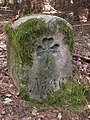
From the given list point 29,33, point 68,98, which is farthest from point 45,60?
point 68,98

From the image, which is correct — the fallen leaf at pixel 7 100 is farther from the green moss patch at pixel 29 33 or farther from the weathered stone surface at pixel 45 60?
the green moss patch at pixel 29 33

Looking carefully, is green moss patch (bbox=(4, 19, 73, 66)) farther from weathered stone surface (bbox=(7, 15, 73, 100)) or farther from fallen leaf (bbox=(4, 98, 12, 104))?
fallen leaf (bbox=(4, 98, 12, 104))

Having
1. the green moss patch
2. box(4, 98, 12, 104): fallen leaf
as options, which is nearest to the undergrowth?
box(4, 98, 12, 104): fallen leaf

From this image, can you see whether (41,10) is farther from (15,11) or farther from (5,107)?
(5,107)

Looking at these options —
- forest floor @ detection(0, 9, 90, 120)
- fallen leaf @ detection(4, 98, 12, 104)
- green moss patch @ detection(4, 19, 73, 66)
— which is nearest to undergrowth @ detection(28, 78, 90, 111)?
forest floor @ detection(0, 9, 90, 120)

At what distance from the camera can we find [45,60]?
3998 millimetres

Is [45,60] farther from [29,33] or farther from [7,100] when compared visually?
[7,100]

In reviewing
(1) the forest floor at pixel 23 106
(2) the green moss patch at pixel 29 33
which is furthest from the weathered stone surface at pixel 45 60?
(1) the forest floor at pixel 23 106

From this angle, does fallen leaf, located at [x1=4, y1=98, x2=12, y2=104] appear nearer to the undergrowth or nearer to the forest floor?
the forest floor

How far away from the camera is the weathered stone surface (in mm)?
3926

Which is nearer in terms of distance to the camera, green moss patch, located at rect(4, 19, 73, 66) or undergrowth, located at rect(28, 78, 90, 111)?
green moss patch, located at rect(4, 19, 73, 66)

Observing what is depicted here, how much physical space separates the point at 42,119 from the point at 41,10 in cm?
587

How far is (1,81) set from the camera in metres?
4.57

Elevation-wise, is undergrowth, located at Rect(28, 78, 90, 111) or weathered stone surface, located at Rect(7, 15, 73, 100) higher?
weathered stone surface, located at Rect(7, 15, 73, 100)
